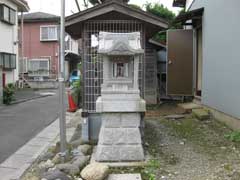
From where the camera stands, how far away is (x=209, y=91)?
11656 mm

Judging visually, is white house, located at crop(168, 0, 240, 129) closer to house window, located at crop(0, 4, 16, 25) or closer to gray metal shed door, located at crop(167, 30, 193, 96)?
gray metal shed door, located at crop(167, 30, 193, 96)

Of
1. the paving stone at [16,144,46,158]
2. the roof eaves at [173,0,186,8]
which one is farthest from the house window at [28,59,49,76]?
the paving stone at [16,144,46,158]

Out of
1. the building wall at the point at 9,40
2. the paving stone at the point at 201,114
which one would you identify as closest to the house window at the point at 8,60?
the building wall at the point at 9,40

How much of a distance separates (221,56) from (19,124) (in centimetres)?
635

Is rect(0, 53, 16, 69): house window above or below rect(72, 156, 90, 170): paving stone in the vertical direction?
above

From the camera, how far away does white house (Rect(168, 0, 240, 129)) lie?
30.1 feet

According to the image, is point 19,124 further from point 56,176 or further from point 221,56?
point 56,176

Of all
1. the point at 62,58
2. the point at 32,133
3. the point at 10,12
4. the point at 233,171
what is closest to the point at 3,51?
the point at 10,12

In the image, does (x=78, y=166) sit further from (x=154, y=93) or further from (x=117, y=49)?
(x=154, y=93)

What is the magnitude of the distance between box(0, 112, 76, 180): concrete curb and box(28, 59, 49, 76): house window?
2382 centimetres

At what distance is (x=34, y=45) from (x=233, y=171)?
31.9 meters

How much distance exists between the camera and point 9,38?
2497 cm

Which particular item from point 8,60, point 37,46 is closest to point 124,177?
point 8,60

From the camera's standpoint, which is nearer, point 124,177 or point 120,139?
point 124,177
